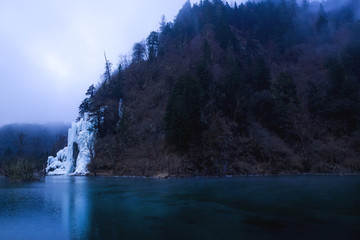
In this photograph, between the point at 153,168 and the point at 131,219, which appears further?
the point at 153,168

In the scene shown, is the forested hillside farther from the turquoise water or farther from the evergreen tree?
the turquoise water

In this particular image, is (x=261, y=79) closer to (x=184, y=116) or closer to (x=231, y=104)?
(x=231, y=104)

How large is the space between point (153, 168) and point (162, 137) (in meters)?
7.11

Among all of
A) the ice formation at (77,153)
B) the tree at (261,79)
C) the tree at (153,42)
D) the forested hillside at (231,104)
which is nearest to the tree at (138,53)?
the forested hillside at (231,104)

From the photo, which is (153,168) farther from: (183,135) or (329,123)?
(329,123)

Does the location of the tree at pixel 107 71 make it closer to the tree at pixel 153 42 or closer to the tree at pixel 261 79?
the tree at pixel 153 42

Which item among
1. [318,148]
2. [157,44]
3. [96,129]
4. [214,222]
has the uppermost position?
[157,44]

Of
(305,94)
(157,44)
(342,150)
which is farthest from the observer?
(157,44)

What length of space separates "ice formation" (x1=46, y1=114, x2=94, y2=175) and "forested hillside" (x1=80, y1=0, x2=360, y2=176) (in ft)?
9.94

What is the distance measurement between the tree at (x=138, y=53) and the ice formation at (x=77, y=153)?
2128cm

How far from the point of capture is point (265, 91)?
1756 inches

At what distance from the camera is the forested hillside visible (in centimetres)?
3794

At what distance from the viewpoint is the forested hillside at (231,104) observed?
37938mm

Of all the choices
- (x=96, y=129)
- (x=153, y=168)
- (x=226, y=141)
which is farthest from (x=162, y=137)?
(x=96, y=129)
